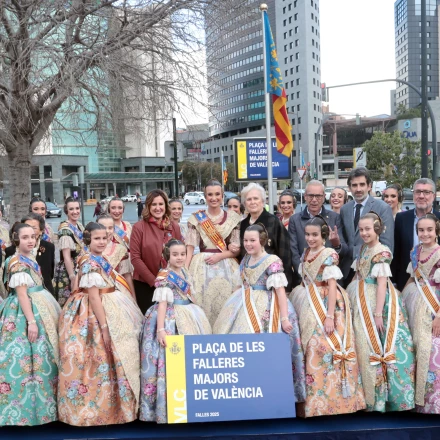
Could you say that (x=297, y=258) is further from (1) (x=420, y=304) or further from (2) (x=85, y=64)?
(2) (x=85, y=64)

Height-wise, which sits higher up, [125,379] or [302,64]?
[302,64]

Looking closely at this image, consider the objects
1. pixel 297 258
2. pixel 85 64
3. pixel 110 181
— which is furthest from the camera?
pixel 110 181

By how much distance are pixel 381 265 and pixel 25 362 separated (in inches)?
108

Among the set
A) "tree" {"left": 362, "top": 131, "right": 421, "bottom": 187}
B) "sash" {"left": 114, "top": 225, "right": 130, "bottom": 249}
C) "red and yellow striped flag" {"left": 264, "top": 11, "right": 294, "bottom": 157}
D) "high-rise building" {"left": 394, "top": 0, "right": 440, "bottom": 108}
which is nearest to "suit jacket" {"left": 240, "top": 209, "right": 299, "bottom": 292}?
"sash" {"left": 114, "top": 225, "right": 130, "bottom": 249}

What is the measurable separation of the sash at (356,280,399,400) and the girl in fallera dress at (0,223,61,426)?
2362mm

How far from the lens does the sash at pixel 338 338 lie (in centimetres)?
349

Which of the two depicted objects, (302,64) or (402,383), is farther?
(302,64)

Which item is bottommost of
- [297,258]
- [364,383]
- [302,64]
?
[364,383]

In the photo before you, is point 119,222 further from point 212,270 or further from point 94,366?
point 94,366

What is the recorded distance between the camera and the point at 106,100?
7.95 metres

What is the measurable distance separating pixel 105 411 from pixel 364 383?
193 centimetres

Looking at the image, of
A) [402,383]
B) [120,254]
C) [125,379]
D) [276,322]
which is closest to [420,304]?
[402,383]

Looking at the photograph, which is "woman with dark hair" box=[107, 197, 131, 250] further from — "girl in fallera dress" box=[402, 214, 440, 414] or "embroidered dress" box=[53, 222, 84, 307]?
"girl in fallera dress" box=[402, 214, 440, 414]

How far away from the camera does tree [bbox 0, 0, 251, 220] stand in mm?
7055
